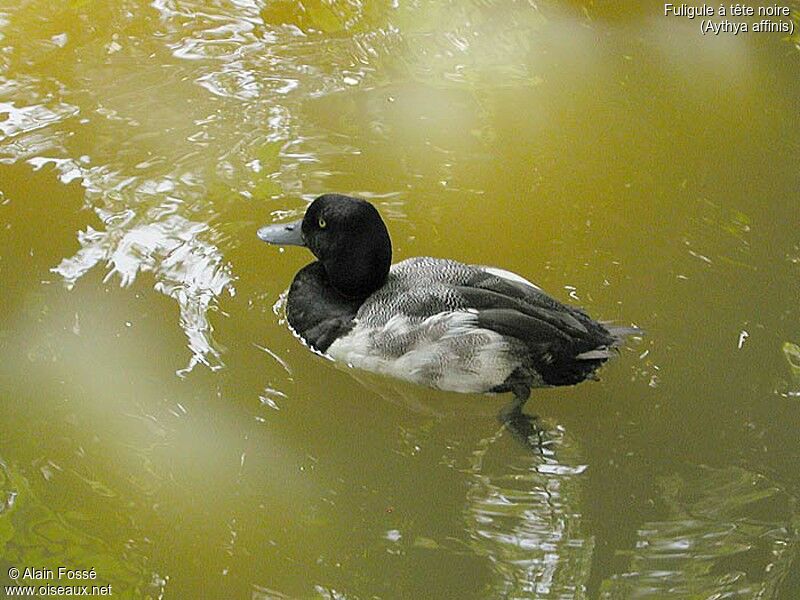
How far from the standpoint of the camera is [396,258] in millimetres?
4730

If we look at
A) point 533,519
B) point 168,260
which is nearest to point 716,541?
point 533,519

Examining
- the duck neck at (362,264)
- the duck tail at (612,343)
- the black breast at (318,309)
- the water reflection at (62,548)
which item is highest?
the duck neck at (362,264)

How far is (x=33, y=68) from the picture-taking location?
5719mm

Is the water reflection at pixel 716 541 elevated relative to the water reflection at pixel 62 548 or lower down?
lower down

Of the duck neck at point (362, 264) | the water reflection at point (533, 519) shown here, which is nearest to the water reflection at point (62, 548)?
the water reflection at point (533, 519)

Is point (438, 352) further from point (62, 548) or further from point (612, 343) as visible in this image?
point (62, 548)

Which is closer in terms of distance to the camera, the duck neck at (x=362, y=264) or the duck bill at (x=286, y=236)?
the duck neck at (x=362, y=264)

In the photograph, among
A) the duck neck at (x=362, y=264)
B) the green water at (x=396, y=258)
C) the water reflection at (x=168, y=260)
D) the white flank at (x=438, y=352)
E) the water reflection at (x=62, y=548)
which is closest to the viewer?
the water reflection at (x=62, y=548)

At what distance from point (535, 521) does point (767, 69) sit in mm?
3533

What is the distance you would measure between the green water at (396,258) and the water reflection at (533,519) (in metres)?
0.01

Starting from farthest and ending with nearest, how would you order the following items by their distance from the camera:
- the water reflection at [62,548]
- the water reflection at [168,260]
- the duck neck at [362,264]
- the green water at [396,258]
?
the water reflection at [168,260] < the duck neck at [362,264] < the green water at [396,258] < the water reflection at [62,548]

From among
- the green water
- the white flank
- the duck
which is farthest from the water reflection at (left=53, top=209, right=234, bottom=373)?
the white flank

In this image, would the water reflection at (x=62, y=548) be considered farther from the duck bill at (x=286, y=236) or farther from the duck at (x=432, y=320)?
the duck bill at (x=286, y=236)

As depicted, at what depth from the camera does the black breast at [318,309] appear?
4.20 metres
